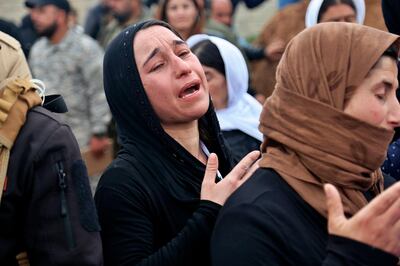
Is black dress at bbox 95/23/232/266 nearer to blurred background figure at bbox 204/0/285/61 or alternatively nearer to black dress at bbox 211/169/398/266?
black dress at bbox 211/169/398/266

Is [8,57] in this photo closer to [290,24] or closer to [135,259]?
[135,259]

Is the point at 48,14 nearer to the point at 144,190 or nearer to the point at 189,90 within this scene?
the point at 189,90

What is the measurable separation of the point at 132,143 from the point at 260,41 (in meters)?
3.96

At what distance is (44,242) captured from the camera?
2.60 meters

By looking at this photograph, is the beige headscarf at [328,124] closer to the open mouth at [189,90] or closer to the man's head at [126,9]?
the open mouth at [189,90]

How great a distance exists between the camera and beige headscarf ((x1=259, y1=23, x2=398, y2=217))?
7.59 ft

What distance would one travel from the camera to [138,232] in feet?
9.08

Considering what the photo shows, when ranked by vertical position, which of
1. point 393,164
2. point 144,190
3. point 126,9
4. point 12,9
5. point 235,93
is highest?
point 144,190

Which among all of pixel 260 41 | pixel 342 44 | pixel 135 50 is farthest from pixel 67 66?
pixel 342 44

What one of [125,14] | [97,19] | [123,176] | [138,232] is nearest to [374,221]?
[138,232]

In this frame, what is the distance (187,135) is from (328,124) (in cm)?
84

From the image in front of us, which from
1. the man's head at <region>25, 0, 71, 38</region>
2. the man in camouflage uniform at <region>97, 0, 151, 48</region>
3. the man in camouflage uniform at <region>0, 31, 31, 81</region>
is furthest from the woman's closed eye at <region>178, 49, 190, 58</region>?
the man in camouflage uniform at <region>97, 0, 151, 48</region>

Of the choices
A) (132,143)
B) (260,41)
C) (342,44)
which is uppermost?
(342,44)

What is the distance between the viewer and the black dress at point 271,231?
7.33 feet
